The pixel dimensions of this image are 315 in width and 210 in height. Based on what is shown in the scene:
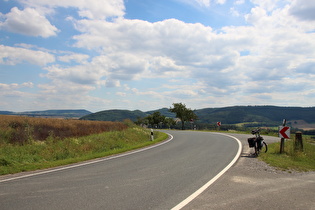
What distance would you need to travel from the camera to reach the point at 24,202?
16.6ft

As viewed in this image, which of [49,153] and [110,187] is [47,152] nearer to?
[49,153]

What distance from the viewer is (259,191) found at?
5875 millimetres

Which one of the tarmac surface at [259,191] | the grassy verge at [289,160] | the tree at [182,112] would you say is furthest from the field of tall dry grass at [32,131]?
the tree at [182,112]

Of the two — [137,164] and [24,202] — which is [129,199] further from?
[137,164]

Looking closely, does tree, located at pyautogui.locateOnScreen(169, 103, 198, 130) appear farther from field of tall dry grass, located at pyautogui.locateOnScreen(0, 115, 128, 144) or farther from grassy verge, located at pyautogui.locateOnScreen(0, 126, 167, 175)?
grassy verge, located at pyautogui.locateOnScreen(0, 126, 167, 175)

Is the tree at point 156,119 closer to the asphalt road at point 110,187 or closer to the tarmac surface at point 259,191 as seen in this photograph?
the asphalt road at point 110,187

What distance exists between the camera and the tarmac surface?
16.2 ft

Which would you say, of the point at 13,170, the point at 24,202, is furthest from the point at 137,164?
the point at 24,202

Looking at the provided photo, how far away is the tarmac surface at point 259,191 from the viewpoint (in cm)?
493

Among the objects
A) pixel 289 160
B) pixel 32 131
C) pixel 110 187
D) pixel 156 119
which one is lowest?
pixel 289 160

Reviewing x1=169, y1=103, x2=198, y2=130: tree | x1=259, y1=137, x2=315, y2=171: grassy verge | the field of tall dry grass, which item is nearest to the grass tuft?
the field of tall dry grass

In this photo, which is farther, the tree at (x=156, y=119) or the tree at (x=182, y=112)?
the tree at (x=156, y=119)

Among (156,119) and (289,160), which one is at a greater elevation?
(156,119)

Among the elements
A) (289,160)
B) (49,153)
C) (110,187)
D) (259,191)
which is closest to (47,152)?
(49,153)
